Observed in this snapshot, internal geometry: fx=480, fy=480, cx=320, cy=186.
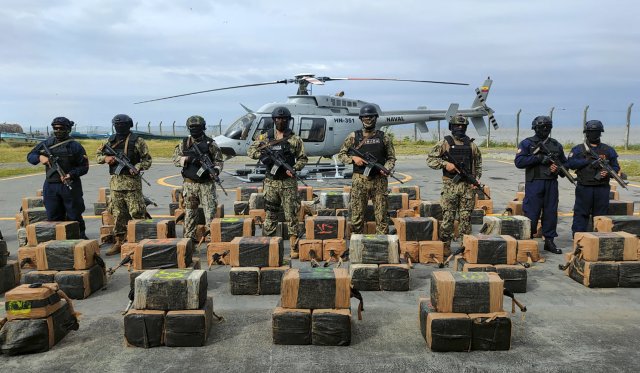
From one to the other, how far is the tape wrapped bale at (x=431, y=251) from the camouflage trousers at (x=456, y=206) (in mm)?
591

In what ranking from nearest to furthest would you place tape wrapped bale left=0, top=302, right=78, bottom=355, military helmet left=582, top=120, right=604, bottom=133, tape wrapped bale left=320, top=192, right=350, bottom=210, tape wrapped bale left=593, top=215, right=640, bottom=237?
tape wrapped bale left=0, top=302, right=78, bottom=355
tape wrapped bale left=593, top=215, right=640, bottom=237
military helmet left=582, top=120, right=604, bottom=133
tape wrapped bale left=320, top=192, right=350, bottom=210

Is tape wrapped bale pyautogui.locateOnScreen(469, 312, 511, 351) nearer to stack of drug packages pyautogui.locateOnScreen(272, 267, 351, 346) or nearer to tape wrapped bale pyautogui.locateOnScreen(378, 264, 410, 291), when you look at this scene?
stack of drug packages pyautogui.locateOnScreen(272, 267, 351, 346)

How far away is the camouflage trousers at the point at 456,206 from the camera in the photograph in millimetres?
7062

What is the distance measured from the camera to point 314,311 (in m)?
4.09

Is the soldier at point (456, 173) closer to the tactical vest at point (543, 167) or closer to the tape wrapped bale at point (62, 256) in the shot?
the tactical vest at point (543, 167)

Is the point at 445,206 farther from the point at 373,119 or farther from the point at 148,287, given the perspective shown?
the point at 148,287

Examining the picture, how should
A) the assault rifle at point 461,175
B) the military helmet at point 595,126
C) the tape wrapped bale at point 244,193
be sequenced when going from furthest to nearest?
the tape wrapped bale at point 244,193 → the military helmet at point 595,126 → the assault rifle at point 461,175

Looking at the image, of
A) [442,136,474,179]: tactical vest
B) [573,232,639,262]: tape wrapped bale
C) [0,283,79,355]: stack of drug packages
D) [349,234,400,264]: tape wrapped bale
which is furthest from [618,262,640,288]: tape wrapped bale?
[0,283,79,355]: stack of drug packages

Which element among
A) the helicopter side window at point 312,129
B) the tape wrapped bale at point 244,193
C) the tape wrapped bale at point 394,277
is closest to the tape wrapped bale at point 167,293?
the tape wrapped bale at point 394,277

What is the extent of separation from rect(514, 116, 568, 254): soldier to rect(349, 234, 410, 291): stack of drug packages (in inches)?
117

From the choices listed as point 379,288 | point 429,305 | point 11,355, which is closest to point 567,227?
point 379,288

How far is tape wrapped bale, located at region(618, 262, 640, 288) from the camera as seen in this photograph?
5.54 meters

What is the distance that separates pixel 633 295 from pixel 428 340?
285 cm

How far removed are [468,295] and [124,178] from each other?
210 inches
